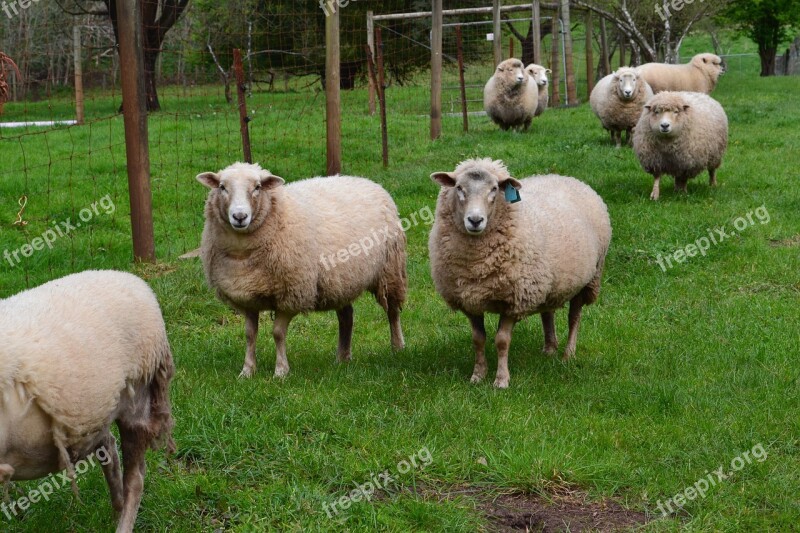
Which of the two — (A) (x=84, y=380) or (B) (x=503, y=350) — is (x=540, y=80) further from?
(A) (x=84, y=380)

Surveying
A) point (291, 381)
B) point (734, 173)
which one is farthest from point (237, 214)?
point (734, 173)

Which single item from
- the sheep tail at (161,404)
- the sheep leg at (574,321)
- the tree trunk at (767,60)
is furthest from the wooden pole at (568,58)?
the sheep tail at (161,404)

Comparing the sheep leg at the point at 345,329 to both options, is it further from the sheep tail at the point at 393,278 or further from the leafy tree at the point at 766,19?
the leafy tree at the point at 766,19

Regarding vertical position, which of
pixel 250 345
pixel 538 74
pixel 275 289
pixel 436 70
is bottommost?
pixel 250 345

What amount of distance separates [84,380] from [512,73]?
12816 mm

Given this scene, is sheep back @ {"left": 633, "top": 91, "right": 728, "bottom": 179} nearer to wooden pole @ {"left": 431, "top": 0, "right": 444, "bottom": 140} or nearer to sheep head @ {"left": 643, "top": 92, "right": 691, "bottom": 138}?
sheep head @ {"left": 643, "top": 92, "right": 691, "bottom": 138}

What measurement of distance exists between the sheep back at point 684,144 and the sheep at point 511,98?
440cm

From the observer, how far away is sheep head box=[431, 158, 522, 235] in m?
5.34

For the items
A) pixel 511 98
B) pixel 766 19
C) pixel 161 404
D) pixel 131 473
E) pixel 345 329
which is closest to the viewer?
pixel 131 473

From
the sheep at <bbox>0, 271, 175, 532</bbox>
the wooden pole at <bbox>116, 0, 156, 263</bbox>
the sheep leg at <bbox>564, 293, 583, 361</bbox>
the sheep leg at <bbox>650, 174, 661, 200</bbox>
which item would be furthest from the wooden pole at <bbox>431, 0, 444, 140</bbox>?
the sheep at <bbox>0, 271, 175, 532</bbox>

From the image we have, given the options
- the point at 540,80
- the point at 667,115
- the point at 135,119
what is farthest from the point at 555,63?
the point at 135,119

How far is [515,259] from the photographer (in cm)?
550

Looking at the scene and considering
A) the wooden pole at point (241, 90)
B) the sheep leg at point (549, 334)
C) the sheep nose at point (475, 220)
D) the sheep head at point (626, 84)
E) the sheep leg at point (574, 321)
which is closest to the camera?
the sheep nose at point (475, 220)

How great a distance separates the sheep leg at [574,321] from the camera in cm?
615
